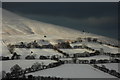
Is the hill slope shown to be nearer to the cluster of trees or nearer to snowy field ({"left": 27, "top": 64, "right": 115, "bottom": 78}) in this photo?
snowy field ({"left": 27, "top": 64, "right": 115, "bottom": 78})

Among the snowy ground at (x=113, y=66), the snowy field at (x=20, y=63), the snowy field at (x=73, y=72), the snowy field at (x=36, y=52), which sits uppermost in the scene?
the snowy field at (x=36, y=52)

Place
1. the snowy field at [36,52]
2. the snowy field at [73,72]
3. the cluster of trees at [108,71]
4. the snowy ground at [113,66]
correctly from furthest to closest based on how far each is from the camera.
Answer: the snowy field at [36,52]
the snowy ground at [113,66]
the cluster of trees at [108,71]
the snowy field at [73,72]

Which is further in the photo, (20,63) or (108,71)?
(20,63)

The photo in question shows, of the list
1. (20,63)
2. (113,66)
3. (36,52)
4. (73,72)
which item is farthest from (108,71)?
(36,52)

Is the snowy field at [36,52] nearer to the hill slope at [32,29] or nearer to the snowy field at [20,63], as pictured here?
the snowy field at [20,63]

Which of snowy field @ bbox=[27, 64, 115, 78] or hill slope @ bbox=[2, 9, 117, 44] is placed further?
hill slope @ bbox=[2, 9, 117, 44]

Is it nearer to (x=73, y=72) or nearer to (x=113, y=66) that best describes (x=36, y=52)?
(x=113, y=66)

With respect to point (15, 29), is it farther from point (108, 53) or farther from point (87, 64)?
point (87, 64)

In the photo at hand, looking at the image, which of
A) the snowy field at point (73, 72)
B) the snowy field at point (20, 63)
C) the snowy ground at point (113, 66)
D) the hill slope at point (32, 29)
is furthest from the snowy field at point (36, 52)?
the hill slope at point (32, 29)

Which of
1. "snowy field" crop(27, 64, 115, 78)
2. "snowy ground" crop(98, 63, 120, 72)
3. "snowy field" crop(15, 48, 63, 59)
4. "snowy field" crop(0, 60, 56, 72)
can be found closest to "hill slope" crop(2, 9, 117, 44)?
"snowy field" crop(15, 48, 63, 59)
